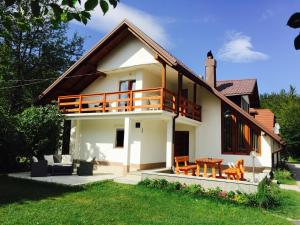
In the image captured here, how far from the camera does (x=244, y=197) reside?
9.32m

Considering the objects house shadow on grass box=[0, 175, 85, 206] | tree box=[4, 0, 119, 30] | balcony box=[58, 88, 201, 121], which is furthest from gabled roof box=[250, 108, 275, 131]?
tree box=[4, 0, 119, 30]

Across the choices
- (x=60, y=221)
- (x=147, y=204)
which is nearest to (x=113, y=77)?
(x=147, y=204)

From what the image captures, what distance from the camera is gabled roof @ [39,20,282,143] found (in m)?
14.2

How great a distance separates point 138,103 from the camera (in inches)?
621

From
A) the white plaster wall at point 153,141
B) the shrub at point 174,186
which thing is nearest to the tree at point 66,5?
the shrub at point 174,186

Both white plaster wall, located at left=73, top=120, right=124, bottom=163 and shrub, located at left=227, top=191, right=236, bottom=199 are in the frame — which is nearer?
shrub, located at left=227, top=191, right=236, bottom=199

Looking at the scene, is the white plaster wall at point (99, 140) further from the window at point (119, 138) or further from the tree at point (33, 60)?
the tree at point (33, 60)

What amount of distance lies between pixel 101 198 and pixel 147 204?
162 centimetres

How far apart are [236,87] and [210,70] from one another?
7.57ft

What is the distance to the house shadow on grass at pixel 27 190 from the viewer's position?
898 cm

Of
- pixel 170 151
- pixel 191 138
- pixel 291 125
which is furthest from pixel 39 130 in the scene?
pixel 291 125

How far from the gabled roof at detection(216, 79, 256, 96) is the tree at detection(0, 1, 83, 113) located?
1224 centimetres

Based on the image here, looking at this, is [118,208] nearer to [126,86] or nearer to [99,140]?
[99,140]

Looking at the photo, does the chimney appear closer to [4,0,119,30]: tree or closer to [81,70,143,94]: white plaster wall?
[81,70,143,94]: white plaster wall
